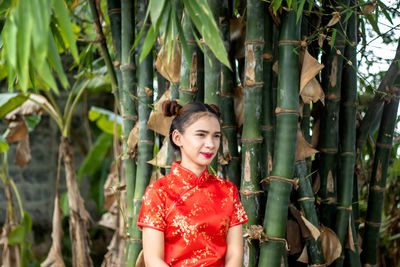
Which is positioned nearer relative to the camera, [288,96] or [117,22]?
[288,96]

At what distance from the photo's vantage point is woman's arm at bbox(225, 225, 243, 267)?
1121mm

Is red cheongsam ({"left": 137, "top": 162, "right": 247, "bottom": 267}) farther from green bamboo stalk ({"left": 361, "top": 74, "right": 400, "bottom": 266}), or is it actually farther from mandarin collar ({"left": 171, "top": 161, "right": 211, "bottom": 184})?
green bamboo stalk ({"left": 361, "top": 74, "right": 400, "bottom": 266})

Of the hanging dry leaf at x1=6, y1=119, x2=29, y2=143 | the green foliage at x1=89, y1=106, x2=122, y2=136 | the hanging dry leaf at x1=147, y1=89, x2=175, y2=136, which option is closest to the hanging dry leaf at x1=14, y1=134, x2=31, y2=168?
the hanging dry leaf at x1=6, y1=119, x2=29, y2=143

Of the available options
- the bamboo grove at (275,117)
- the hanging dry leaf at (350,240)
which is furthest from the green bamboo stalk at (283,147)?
the hanging dry leaf at (350,240)

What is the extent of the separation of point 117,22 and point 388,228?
5.45 ft

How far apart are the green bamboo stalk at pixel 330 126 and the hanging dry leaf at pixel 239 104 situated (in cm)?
26

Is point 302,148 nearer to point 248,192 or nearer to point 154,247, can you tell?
point 248,192

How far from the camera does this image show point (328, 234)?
146cm

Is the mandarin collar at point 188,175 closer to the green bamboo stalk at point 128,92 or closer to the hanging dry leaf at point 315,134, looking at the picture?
the green bamboo stalk at point 128,92

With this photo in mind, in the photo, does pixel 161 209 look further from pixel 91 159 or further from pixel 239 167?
pixel 91 159

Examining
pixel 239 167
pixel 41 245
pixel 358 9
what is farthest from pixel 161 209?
pixel 41 245

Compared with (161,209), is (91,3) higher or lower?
higher

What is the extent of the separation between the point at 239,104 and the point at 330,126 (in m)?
0.29

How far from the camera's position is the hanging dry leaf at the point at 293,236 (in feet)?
4.52
